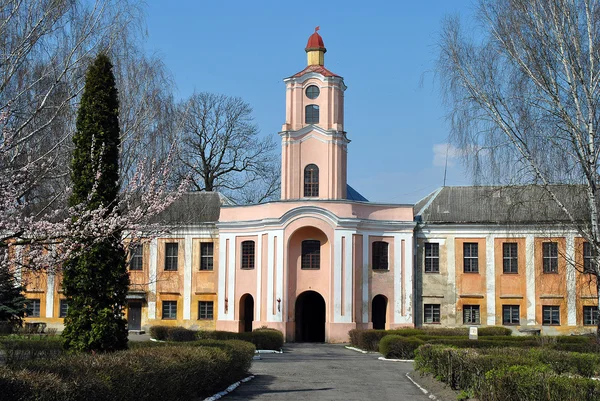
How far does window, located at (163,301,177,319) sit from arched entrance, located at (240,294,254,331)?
4.15 m

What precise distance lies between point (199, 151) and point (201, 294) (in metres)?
16.2

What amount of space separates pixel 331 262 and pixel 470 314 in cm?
847

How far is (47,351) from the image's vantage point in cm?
2070

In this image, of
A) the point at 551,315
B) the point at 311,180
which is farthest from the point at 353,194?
the point at 551,315

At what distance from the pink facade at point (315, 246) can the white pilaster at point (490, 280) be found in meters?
4.33

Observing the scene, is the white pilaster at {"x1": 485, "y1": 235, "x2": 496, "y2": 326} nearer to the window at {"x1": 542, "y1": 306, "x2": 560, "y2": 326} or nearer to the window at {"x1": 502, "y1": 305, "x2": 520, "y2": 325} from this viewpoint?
the window at {"x1": 502, "y1": 305, "x2": 520, "y2": 325}

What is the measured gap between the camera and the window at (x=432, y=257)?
43.6 m

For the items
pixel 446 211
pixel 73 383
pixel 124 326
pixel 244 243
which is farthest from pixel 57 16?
pixel 446 211

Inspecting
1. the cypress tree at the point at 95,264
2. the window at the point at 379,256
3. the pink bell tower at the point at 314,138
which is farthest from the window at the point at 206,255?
the cypress tree at the point at 95,264

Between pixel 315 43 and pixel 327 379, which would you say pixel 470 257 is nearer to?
pixel 315 43

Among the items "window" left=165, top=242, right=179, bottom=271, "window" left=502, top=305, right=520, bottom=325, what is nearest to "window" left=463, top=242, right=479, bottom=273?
"window" left=502, top=305, right=520, bottom=325

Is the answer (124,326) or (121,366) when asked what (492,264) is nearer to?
(124,326)

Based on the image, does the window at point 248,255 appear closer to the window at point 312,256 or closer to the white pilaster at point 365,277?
the window at point 312,256

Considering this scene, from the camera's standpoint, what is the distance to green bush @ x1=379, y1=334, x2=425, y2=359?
3091 centimetres
